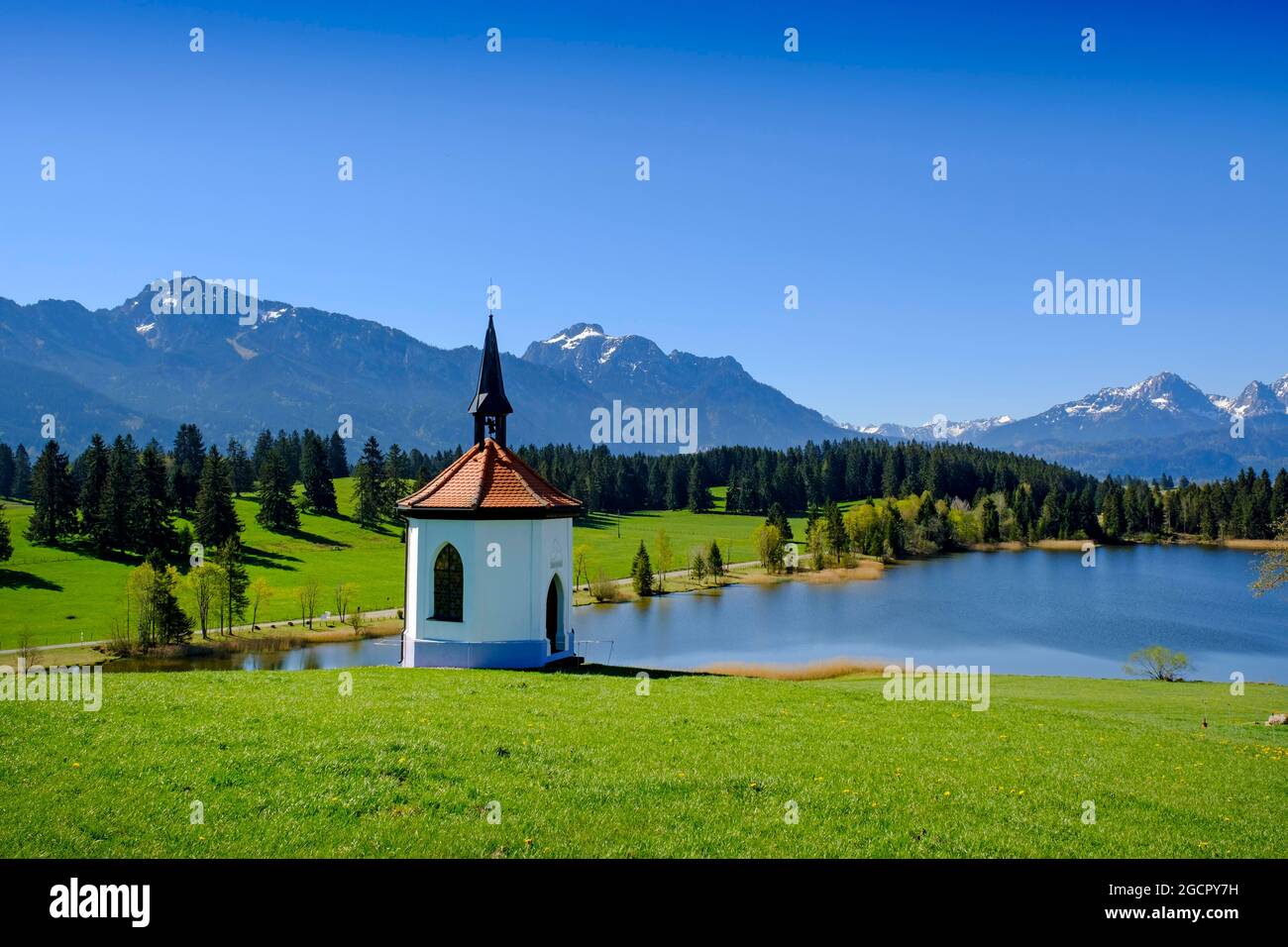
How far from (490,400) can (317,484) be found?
102803 mm

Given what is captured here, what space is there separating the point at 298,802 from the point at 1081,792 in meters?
10.4

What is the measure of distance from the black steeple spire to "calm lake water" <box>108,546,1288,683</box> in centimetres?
1470

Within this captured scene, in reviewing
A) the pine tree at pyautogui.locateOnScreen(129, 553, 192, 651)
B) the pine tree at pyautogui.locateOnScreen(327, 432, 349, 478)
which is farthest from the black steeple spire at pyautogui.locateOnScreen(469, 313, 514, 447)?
the pine tree at pyautogui.locateOnScreen(327, 432, 349, 478)

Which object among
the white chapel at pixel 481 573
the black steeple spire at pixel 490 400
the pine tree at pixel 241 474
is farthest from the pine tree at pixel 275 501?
the white chapel at pixel 481 573

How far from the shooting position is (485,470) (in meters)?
27.1

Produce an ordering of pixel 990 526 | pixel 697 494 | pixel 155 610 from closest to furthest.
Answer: pixel 155 610 < pixel 990 526 < pixel 697 494

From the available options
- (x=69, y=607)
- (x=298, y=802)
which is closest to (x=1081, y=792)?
(x=298, y=802)

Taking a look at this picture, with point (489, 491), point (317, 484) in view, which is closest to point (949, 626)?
point (489, 491)

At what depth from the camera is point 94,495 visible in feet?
291

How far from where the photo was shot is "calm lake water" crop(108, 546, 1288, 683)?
182ft

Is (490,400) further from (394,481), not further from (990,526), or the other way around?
(990,526)

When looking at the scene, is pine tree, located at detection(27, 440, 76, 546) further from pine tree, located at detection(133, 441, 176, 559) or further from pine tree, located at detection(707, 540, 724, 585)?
pine tree, located at detection(707, 540, 724, 585)

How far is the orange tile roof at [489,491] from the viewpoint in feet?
84.8
